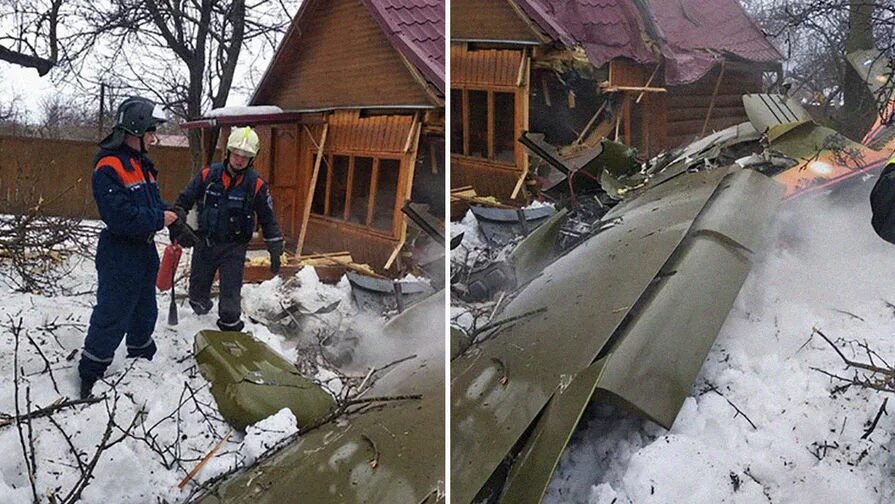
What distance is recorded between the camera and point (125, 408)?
4.72ft

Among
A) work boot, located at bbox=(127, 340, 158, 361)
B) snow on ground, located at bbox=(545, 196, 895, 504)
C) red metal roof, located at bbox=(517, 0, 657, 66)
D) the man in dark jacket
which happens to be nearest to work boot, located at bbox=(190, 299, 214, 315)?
the man in dark jacket

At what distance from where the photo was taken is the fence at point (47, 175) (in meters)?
1.41

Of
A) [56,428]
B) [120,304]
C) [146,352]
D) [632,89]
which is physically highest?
[632,89]

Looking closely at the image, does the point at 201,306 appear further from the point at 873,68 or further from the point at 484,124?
the point at 873,68

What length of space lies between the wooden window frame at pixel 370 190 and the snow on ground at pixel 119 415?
33cm

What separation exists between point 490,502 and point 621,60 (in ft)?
3.33

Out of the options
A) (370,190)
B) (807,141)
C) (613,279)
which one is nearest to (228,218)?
(370,190)

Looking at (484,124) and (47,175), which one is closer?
(47,175)

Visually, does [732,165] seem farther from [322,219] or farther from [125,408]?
[125,408]

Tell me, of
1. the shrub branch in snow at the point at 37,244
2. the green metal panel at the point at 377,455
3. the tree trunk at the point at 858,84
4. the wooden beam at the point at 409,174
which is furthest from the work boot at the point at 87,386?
the tree trunk at the point at 858,84

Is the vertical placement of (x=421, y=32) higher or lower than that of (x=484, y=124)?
higher

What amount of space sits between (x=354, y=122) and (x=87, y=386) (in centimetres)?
78

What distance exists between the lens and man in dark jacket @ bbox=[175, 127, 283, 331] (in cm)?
154

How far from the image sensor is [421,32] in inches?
66.1
